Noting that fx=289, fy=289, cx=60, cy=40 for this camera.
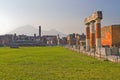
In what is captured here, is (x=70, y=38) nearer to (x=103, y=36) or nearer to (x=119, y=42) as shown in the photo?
A: (x=103, y=36)

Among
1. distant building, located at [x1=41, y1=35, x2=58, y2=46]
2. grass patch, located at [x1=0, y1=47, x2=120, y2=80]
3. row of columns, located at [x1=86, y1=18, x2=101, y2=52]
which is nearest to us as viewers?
grass patch, located at [x1=0, y1=47, x2=120, y2=80]

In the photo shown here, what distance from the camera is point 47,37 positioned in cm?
19125

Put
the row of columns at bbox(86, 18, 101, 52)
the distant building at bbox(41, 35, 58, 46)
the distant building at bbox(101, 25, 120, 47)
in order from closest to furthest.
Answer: the row of columns at bbox(86, 18, 101, 52), the distant building at bbox(101, 25, 120, 47), the distant building at bbox(41, 35, 58, 46)

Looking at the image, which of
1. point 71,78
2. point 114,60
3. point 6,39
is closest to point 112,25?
point 114,60

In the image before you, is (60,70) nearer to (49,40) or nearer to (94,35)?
(94,35)

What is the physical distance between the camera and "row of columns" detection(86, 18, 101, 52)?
145 feet

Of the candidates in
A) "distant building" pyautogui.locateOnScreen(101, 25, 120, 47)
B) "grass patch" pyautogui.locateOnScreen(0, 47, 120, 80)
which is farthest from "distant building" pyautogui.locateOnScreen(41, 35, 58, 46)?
"grass patch" pyautogui.locateOnScreen(0, 47, 120, 80)

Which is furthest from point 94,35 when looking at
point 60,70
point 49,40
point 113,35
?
point 49,40

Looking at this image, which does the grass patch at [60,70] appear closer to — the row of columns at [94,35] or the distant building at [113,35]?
the row of columns at [94,35]

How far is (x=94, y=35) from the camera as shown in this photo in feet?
169

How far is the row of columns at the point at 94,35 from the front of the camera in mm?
44344

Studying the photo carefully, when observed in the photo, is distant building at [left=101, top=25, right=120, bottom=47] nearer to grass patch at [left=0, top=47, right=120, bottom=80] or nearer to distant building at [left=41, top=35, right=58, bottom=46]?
grass patch at [left=0, top=47, right=120, bottom=80]

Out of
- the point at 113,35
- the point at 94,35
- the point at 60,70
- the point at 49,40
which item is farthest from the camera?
the point at 49,40

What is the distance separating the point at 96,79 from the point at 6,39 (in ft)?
549
